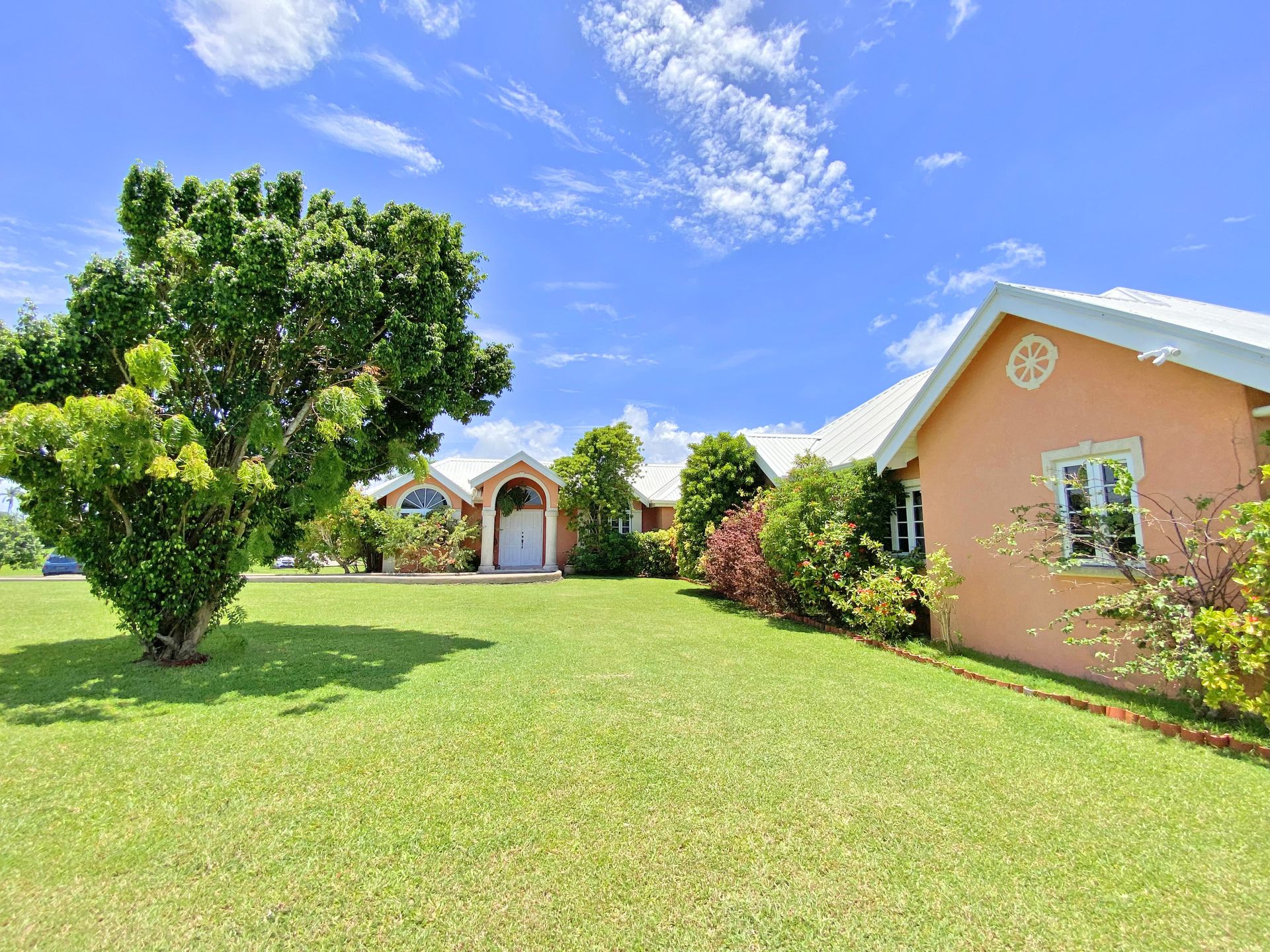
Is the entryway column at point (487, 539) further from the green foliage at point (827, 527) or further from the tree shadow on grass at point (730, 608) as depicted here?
the green foliage at point (827, 527)

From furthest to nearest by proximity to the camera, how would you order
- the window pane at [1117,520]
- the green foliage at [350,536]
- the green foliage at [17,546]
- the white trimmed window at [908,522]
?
1. the green foliage at [17,546]
2. the green foliage at [350,536]
3. the white trimmed window at [908,522]
4. the window pane at [1117,520]

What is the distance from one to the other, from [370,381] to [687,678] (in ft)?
20.0

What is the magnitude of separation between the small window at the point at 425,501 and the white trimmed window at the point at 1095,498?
20954 millimetres

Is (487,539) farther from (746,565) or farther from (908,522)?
(908,522)

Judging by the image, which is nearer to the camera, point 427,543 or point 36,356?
point 36,356

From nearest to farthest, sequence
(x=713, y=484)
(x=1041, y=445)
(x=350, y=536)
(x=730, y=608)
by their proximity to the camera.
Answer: (x=1041, y=445)
(x=730, y=608)
(x=713, y=484)
(x=350, y=536)

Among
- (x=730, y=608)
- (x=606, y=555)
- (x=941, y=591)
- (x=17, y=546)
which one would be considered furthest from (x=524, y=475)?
(x=17, y=546)

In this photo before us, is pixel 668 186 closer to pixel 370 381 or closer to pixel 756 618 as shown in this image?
pixel 370 381

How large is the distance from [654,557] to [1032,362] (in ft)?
55.7

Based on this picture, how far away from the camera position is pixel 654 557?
917 inches

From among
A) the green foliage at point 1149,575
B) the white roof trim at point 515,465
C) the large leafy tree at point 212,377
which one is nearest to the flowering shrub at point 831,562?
the green foliage at point 1149,575

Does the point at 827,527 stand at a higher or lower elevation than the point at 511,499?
lower

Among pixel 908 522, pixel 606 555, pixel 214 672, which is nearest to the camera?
pixel 214 672

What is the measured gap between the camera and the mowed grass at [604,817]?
9.10 feet
